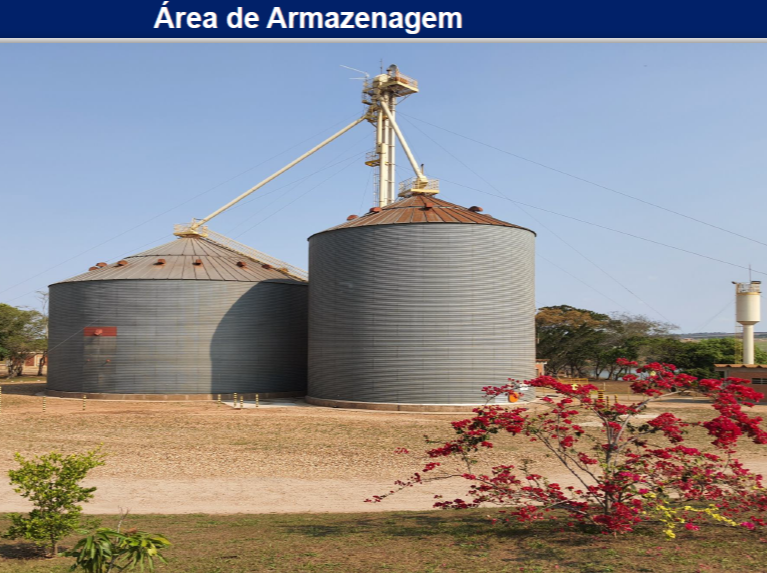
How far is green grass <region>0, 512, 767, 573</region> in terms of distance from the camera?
31.2 ft

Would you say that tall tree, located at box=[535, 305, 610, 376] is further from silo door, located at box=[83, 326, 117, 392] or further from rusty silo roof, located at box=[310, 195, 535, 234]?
silo door, located at box=[83, 326, 117, 392]

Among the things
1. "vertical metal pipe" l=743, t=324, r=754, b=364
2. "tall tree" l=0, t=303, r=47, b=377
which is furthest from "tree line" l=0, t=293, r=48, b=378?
"vertical metal pipe" l=743, t=324, r=754, b=364

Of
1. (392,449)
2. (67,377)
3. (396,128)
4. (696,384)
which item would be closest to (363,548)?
(696,384)

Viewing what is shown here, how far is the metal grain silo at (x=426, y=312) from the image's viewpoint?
3647 centimetres

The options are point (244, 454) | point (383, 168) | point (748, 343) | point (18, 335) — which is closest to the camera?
point (244, 454)

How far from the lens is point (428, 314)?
36594 mm

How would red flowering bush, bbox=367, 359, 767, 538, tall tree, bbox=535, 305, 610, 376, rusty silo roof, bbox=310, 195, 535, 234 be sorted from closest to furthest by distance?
red flowering bush, bbox=367, 359, 767, 538 → rusty silo roof, bbox=310, 195, 535, 234 → tall tree, bbox=535, 305, 610, 376

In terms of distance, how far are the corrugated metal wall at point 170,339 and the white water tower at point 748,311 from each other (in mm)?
35430

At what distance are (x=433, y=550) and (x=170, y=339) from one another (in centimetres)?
3688

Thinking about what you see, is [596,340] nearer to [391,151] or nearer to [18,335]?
[391,151]

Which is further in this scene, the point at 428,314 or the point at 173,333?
the point at 173,333

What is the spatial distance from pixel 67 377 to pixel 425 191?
27.3 m

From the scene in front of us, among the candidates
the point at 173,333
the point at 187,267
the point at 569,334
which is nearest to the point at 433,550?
the point at 173,333

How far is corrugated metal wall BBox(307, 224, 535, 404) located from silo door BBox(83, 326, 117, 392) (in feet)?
51.3
